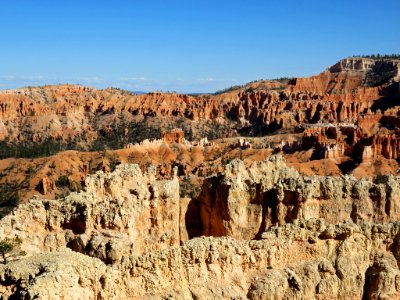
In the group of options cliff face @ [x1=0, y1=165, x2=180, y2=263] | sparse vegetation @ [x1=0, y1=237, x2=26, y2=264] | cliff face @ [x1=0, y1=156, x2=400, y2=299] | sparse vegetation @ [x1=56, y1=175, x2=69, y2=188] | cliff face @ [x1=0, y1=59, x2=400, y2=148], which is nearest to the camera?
cliff face @ [x1=0, y1=156, x2=400, y2=299]

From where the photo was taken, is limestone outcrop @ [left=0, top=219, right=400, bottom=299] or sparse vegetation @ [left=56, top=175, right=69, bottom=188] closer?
limestone outcrop @ [left=0, top=219, right=400, bottom=299]

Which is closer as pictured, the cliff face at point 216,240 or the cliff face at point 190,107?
the cliff face at point 216,240

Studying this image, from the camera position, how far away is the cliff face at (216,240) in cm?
1852

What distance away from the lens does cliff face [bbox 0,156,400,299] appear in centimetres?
1852

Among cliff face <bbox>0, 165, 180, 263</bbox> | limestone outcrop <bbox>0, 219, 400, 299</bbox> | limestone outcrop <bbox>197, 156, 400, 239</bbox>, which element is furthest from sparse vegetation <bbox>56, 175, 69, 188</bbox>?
limestone outcrop <bbox>0, 219, 400, 299</bbox>

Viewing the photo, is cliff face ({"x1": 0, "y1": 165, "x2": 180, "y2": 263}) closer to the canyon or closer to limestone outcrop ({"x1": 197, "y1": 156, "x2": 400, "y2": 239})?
the canyon

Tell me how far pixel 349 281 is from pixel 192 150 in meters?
85.9

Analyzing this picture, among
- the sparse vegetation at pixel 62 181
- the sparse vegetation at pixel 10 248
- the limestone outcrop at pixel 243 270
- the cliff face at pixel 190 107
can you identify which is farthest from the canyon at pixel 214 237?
the cliff face at pixel 190 107

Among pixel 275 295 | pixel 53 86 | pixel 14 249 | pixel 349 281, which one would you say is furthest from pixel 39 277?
pixel 53 86

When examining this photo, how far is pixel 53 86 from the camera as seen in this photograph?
180 meters

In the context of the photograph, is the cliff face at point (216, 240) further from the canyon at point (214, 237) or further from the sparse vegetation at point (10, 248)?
the sparse vegetation at point (10, 248)

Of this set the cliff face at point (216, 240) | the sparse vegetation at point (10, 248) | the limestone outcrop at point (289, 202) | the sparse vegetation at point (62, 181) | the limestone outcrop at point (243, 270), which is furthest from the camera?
the sparse vegetation at point (62, 181)

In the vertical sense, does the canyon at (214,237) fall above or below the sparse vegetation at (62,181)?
above

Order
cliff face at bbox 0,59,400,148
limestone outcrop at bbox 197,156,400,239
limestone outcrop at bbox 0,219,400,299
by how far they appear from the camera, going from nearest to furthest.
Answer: limestone outcrop at bbox 0,219,400,299 → limestone outcrop at bbox 197,156,400,239 → cliff face at bbox 0,59,400,148
